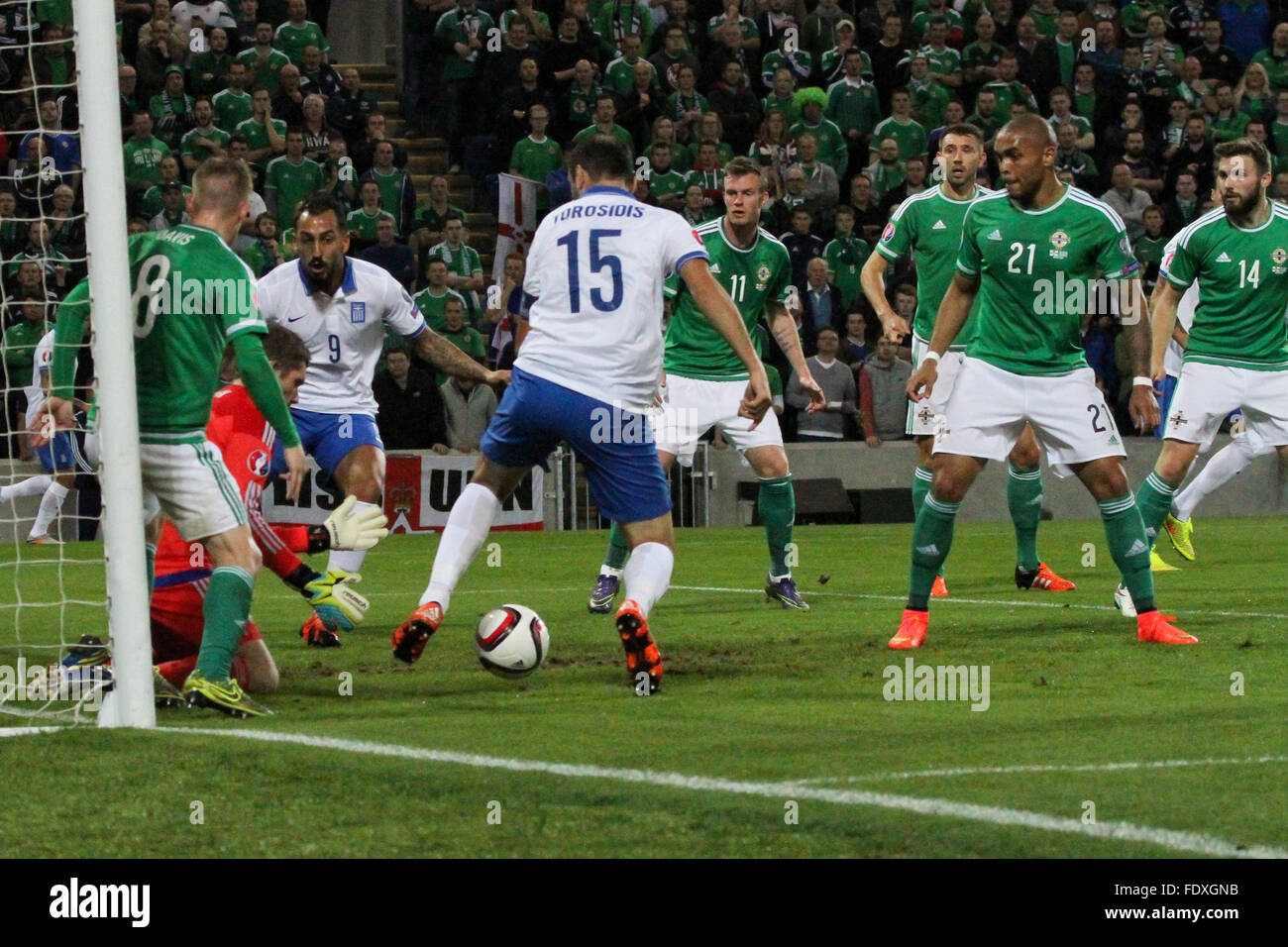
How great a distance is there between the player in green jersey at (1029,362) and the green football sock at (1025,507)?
2.91 meters

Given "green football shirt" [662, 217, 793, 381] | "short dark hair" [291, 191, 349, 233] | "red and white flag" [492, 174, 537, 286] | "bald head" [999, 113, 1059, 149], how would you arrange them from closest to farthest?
"bald head" [999, 113, 1059, 149]
"short dark hair" [291, 191, 349, 233]
"green football shirt" [662, 217, 793, 381]
"red and white flag" [492, 174, 537, 286]

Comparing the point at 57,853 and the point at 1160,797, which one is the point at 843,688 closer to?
the point at 1160,797

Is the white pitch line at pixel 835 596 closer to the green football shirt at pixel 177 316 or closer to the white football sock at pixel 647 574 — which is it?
the white football sock at pixel 647 574

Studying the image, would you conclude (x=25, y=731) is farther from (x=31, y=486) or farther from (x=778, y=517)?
(x=31, y=486)

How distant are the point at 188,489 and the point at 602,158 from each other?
212cm

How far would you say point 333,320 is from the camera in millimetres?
10508

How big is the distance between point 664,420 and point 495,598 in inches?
58.7

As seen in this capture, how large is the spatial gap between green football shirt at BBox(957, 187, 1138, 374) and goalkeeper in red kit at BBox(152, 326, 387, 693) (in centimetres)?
302

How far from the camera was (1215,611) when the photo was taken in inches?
409

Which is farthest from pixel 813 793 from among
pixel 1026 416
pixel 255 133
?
pixel 255 133

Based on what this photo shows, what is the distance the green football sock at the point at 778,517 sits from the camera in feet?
36.7

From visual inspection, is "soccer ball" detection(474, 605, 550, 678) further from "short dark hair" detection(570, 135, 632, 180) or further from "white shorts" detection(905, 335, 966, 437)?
"white shorts" detection(905, 335, 966, 437)

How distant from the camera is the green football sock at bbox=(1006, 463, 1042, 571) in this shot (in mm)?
11789

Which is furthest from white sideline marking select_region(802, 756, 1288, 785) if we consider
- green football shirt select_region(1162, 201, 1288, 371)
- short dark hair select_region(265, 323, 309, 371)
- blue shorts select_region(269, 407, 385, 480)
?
green football shirt select_region(1162, 201, 1288, 371)
